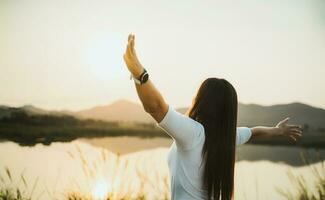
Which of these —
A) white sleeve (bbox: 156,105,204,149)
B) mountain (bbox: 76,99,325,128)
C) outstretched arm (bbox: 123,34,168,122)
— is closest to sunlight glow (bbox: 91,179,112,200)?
mountain (bbox: 76,99,325,128)

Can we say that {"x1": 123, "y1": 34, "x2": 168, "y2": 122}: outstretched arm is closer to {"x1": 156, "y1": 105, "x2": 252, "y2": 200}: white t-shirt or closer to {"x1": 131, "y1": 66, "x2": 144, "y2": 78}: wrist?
{"x1": 131, "y1": 66, "x2": 144, "y2": 78}: wrist

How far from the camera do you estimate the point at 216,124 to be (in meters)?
1.60

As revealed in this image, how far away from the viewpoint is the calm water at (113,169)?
9.69 feet

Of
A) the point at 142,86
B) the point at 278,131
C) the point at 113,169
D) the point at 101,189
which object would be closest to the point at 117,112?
the point at 113,169

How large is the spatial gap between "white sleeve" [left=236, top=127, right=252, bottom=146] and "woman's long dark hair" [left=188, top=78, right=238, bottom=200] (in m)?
0.23

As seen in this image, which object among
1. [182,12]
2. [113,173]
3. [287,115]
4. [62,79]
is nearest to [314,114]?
[287,115]

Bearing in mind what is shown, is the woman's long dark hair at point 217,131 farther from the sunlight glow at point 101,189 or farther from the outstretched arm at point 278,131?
the sunlight glow at point 101,189

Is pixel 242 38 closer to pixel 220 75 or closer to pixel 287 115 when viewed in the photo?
pixel 220 75

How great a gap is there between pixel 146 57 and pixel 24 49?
2.54ft

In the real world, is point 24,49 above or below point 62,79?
above

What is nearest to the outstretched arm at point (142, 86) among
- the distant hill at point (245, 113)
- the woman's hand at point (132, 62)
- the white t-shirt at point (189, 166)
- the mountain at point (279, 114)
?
the woman's hand at point (132, 62)

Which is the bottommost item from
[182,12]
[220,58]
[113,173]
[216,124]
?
[113,173]

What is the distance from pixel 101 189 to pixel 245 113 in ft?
3.39

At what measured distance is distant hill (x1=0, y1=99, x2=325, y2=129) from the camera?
2.98 meters
